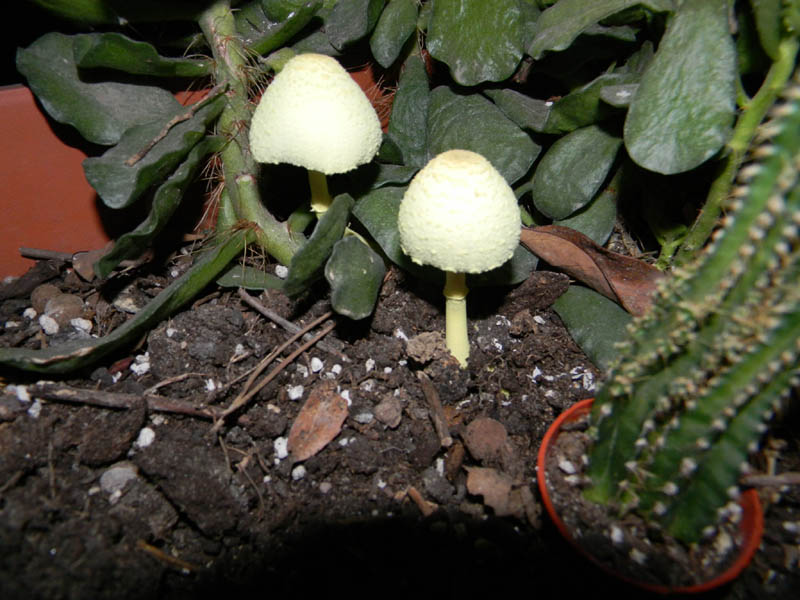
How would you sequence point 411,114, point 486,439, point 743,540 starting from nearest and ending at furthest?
point 743,540
point 486,439
point 411,114

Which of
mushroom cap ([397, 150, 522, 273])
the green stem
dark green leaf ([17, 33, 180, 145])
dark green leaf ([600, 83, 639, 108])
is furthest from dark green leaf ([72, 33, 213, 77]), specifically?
the green stem

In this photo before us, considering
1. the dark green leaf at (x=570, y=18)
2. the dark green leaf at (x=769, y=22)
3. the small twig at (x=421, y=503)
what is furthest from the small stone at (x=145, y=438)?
the dark green leaf at (x=769, y=22)

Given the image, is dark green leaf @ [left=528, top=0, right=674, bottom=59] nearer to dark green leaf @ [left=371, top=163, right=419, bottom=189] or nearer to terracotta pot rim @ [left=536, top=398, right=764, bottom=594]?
dark green leaf @ [left=371, top=163, right=419, bottom=189]

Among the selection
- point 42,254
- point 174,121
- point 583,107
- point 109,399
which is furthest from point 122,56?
point 583,107

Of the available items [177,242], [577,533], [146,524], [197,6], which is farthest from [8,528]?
[197,6]

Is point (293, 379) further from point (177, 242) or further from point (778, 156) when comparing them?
point (778, 156)

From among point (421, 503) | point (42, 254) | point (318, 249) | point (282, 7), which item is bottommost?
point (421, 503)

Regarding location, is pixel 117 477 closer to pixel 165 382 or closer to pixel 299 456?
pixel 165 382
